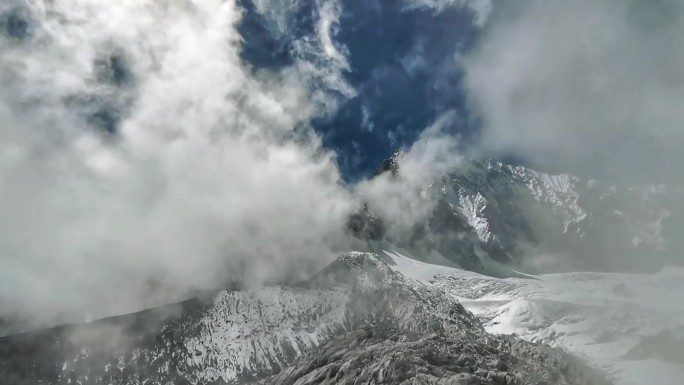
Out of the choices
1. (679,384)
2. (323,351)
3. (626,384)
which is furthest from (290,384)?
(679,384)

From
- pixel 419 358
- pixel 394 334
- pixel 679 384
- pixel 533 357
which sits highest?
pixel 394 334

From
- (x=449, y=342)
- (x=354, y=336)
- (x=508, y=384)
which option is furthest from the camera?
(x=354, y=336)

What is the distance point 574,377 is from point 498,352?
13555 mm

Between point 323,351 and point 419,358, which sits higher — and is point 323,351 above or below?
above

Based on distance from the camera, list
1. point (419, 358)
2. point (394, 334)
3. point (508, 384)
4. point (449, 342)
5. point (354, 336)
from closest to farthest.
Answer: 1. point (508, 384)
2. point (419, 358)
3. point (449, 342)
4. point (394, 334)
5. point (354, 336)

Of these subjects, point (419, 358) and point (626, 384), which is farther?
point (626, 384)

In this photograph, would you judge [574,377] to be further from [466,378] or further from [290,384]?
[290,384]

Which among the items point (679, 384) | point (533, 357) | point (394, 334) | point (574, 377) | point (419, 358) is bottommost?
point (679, 384)

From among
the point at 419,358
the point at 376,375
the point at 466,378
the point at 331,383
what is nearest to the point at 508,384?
the point at 466,378

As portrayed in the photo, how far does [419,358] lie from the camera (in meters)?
99.6

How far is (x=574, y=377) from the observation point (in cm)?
10006

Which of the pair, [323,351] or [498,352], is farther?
[323,351]

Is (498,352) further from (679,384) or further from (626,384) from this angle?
(679,384)

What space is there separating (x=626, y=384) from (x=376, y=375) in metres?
139
